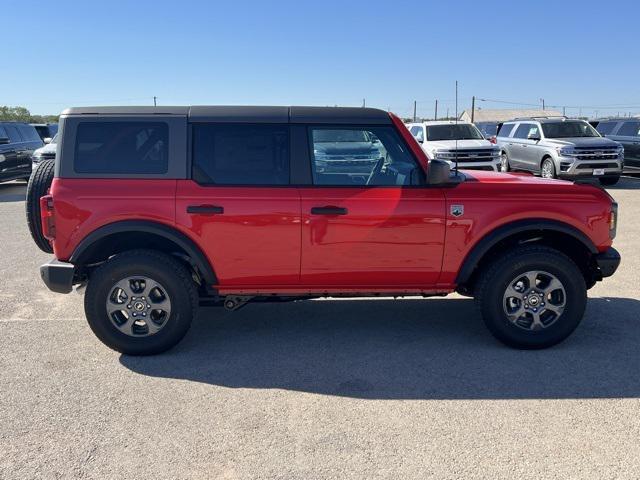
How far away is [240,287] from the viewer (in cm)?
441

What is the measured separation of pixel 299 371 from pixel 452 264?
1.43 m

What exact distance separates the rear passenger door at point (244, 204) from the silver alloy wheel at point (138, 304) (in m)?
0.49

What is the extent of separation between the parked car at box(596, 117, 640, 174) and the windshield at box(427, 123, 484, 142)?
4526 mm

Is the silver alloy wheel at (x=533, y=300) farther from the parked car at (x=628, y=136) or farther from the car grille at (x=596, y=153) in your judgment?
the parked car at (x=628, y=136)

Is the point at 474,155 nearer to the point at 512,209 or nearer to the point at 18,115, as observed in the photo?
the point at 512,209

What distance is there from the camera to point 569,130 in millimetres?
15539

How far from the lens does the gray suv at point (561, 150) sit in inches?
567

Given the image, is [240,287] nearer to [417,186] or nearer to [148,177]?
[148,177]

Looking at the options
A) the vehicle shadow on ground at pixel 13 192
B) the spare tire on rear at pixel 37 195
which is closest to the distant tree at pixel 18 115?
the vehicle shadow on ground at pixel 13 192

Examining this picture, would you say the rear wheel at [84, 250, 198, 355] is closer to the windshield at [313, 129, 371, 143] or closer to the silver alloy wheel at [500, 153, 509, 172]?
the windshield at [313, 129, 371, 143]

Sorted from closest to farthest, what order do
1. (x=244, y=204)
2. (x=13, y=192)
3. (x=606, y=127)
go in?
(x=244, y=204) → (x=13, y=192) → (x=606, y=127)

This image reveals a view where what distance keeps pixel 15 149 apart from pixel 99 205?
44.9 feet

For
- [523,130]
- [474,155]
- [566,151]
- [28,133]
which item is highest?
[523,130]

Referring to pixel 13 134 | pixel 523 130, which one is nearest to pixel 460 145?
pixel 523 130
